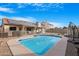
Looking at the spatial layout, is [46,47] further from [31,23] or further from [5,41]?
[5,41]

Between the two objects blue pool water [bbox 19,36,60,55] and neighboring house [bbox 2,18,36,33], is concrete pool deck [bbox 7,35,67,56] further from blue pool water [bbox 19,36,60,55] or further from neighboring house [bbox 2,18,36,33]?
neighboring house [bbox 2,18,36,33]

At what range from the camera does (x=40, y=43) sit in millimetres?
5855

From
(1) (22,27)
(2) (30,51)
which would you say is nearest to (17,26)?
(1) (22,27)

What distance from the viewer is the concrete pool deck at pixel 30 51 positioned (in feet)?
17.6

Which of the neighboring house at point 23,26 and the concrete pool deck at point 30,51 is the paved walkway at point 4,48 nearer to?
the concrete pool deck at point 30,51

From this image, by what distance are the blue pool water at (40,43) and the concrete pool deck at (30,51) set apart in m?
0.12

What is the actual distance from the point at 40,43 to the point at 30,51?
474 mm

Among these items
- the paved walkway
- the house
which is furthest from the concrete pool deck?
the house

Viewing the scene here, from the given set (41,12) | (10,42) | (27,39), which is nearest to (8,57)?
(10,42)

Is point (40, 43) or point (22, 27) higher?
point (22, 27)

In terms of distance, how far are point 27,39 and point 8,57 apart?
1096 millimetres

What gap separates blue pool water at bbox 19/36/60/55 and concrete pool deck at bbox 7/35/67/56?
0.41 feet

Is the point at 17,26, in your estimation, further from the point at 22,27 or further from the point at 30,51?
the point at 30,51

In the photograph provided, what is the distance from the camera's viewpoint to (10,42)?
19.0 ft
